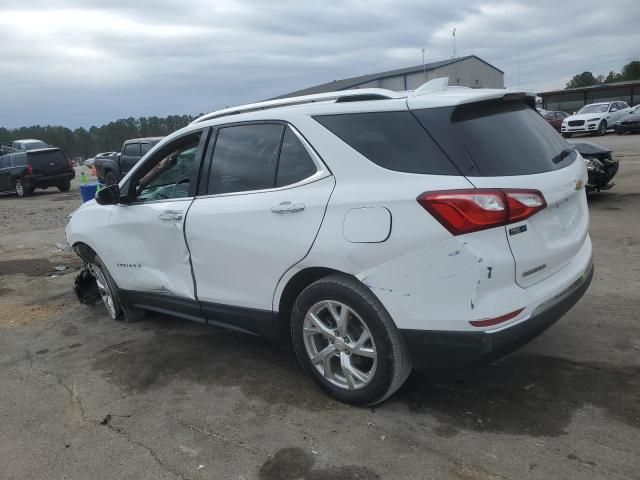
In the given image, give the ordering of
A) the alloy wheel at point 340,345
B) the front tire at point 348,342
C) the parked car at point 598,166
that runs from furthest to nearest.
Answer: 1. the parked car at point 598,166
2. the alloy wheel at point 340,345
3. the front tire at point 348,342

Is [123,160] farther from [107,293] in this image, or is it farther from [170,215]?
[170,215]

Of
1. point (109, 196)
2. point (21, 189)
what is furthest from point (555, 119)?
point (109, 196)

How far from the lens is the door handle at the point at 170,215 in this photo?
4.00 meters

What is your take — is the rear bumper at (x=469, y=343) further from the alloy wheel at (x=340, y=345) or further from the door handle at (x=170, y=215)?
the door handle at (x=170, y=215)

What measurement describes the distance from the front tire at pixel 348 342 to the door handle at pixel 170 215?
4.06ft

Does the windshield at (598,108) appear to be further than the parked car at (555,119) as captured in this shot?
No

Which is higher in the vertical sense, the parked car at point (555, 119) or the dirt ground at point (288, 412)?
the parked car at point (555, 119)

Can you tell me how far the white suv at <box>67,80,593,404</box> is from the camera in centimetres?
273

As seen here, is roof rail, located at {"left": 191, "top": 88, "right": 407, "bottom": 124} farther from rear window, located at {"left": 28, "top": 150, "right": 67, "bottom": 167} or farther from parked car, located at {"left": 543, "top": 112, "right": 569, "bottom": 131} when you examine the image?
parked car, located at {"left": 543, "top": 112, "right": 569, "bottom": 131}

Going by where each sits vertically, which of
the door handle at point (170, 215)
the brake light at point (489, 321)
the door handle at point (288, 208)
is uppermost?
the door handle at point (288, 208)

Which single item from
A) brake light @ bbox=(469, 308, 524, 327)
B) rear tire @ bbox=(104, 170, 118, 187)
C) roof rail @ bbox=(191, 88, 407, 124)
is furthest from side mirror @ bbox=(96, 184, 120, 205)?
rear tire @ bbox=(104, 170, 118, 187)

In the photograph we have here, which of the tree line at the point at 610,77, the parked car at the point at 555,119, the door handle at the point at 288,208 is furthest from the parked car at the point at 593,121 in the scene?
the tree line at the point at 610,77

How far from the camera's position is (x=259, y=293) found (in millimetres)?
3562

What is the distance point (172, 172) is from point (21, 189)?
62.5 ft
